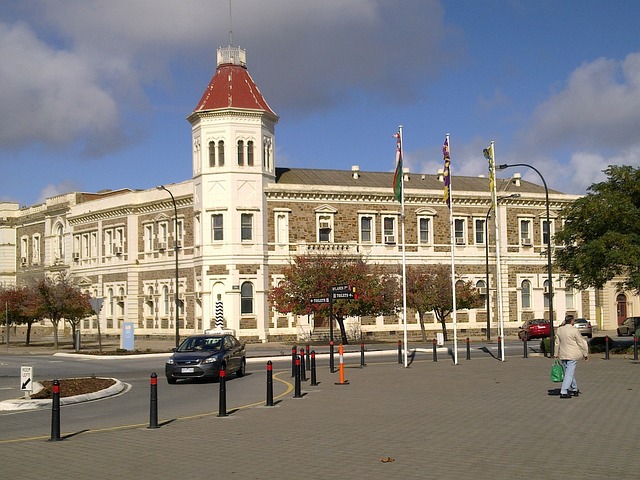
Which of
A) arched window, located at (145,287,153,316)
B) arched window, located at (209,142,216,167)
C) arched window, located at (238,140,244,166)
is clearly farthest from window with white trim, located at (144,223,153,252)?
arched window, located at (238,140,244,166)

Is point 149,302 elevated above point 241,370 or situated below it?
above

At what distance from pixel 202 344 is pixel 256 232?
2980 cm

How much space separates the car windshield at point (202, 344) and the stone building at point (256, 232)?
2262cm

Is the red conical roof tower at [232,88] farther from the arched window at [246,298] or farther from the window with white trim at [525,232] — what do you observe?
the window with white trim at [525,232]

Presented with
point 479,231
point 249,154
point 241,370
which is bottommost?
point 241,370

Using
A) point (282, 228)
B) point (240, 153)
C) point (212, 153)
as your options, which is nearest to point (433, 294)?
point (282, 228)

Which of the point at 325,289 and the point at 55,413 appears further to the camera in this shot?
the point at 325,289

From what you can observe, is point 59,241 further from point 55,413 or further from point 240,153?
point 55,413

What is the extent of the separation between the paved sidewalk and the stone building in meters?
34.7

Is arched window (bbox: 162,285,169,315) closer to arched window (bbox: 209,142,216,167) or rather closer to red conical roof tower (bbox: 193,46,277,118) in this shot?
arched window (bbox: 209,142,216,167)

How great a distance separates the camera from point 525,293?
67812 mm

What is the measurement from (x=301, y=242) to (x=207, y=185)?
7214mm

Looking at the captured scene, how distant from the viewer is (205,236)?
191 ft

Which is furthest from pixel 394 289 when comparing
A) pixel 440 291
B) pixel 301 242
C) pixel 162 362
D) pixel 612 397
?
pixel 612 397
